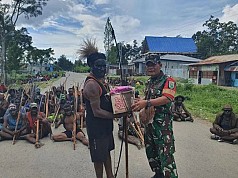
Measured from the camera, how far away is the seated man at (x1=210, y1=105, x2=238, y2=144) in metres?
6.70

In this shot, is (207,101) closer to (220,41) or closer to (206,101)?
(206,101)

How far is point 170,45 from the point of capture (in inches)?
1877

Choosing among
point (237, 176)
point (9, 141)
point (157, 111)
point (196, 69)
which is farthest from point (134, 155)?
point (196, 69)

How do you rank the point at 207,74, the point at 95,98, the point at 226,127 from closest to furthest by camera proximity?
the point at 95,98 < the point at 226,127 < the point at 207,74

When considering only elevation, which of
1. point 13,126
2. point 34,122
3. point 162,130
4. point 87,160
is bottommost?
point 87,160

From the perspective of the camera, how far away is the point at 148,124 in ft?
11.6

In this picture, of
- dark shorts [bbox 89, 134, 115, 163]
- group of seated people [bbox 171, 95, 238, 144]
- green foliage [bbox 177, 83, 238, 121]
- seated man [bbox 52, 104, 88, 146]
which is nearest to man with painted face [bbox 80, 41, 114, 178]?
dark shorts [bbox 89, 134, 115, 163]

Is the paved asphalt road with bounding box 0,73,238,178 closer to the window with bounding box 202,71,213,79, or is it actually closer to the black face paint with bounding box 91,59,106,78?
the black face paint with bounding box 91,59,106,78

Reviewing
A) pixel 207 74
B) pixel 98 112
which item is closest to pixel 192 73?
pixel 207 74

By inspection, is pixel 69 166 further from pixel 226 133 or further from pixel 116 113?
pixel 226 133

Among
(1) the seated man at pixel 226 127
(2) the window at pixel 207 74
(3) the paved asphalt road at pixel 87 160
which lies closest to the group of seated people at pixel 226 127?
(1) the seated man at pixel 226 127

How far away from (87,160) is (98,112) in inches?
98.5

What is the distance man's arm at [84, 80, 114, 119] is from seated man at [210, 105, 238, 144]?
467cm

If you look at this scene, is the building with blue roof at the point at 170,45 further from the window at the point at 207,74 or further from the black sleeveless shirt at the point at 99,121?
the black sleeveless shirt at the point at 99,121
